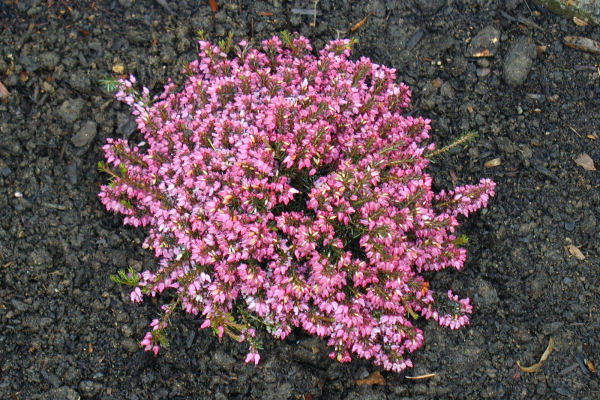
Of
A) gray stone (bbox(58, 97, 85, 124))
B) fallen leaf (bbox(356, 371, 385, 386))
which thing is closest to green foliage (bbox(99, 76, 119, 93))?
gray stone (bbox(58, 97, 85, 124))

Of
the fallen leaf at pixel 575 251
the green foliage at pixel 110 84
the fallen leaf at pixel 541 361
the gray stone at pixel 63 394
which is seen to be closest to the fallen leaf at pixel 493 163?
the fallen leaf at pixel 575 251

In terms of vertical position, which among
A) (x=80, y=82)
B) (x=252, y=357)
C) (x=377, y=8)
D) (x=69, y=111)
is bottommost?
(x=252, y=357)

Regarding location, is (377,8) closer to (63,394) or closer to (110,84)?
(110,84)

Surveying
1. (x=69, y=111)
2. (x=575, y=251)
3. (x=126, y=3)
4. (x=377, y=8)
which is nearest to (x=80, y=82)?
(x=69, y=111)

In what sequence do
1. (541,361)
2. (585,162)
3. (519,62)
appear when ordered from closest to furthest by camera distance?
1. (541,361)
2. (585,162)
3. (519,62)

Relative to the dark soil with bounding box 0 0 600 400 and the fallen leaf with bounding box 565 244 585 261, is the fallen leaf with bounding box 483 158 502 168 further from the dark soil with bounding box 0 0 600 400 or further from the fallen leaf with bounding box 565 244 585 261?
the fallen leaf with bounding box 565 244 585 261

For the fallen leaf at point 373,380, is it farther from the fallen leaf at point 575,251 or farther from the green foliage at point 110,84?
the green foliage at point 110,84
